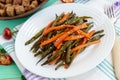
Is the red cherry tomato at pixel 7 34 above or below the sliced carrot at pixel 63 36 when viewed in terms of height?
below

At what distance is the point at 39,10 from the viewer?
1.22 m

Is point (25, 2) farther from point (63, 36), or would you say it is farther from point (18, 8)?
point (63, 36)

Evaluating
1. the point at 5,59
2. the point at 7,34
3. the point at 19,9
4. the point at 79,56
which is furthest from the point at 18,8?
the point at 79,56

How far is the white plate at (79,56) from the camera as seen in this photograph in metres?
0.95

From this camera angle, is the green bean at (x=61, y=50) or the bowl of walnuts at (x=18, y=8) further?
the bowl of walnuts at (x=18, y=8)

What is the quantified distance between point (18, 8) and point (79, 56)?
0.33m

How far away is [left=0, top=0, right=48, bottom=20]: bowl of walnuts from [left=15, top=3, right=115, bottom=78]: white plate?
0.03 meters

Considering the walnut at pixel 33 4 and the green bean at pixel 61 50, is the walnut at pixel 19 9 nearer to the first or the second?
the walnut at pixel 33 4

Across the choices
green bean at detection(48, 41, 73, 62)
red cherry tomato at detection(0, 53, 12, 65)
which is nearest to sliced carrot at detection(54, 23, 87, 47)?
green bean at detection(48, 41, 73, 62)

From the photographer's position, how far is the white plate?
95 centimetres

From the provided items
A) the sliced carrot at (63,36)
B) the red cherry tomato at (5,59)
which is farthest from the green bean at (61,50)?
the red cherry tomato at (5,59)

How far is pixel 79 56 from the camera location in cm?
100

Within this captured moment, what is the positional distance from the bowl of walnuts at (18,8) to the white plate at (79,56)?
A: 0.10ft

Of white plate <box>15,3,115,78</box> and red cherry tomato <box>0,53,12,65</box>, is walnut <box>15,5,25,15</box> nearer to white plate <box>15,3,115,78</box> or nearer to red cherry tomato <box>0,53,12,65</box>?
white plate <box>15,3,115,78</box>
